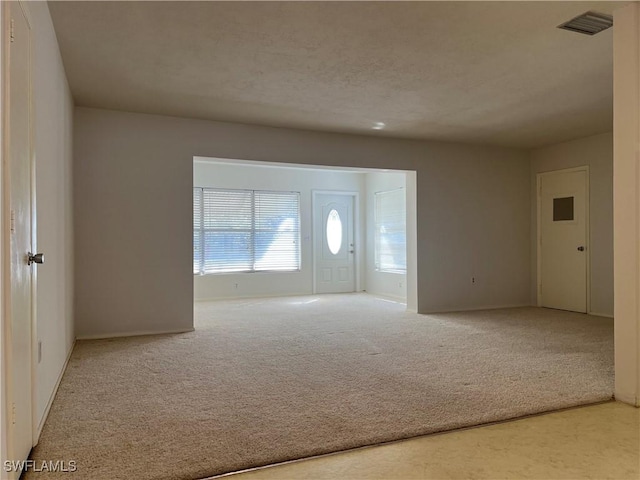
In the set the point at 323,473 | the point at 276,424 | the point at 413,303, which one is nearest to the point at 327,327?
the point at 413,303

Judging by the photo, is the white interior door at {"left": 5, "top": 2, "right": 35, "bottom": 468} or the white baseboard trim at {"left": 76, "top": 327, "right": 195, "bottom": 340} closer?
the white interior door at {"left": 5, "top": 2, "right": 35, "bottom": 468}

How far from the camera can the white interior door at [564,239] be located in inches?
253

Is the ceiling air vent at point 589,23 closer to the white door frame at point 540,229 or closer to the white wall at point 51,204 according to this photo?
the white wall at point 51,204

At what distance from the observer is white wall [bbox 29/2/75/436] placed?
2.59 metres

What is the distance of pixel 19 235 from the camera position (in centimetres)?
195

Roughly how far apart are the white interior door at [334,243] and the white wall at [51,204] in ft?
17.2

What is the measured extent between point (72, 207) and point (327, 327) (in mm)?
2999

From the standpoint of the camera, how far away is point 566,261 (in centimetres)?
667

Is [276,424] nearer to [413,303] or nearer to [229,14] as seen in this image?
[229,14]

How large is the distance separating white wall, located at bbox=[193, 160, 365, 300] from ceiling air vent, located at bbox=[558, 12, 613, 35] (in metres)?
5.26

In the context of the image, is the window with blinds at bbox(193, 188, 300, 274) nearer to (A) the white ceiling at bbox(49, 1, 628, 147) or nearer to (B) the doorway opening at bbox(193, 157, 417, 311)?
(B) the doorway opening at bbox(193, 157, 417, 311)

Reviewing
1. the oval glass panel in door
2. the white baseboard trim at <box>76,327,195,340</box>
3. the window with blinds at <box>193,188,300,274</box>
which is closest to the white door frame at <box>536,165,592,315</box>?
the oval glass panel in door

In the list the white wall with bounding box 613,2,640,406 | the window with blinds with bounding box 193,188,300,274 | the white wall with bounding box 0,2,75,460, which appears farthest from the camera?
the window with blinds with bounding box 193,188,300,274

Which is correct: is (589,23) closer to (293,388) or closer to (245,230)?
(293,388)
